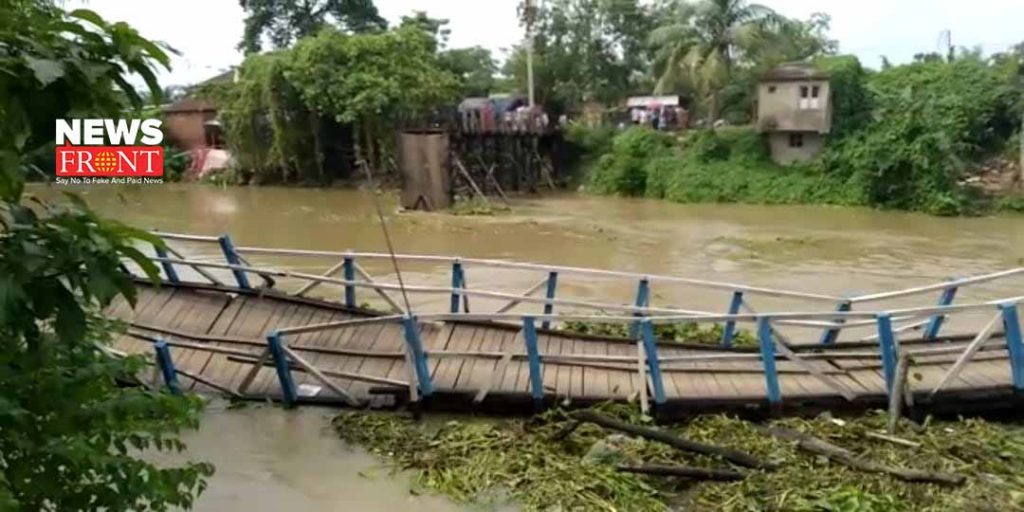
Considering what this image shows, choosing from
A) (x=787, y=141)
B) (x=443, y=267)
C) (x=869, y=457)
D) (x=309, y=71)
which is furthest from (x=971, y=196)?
(x=869, y=457)

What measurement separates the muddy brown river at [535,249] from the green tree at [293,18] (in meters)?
15.4

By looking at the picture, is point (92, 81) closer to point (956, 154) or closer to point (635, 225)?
point (635, 225)

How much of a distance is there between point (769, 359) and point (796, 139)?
81.4ft

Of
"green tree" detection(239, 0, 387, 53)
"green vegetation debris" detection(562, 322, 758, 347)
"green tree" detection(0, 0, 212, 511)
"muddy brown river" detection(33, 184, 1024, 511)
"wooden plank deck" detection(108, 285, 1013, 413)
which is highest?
"green tree" detection(239, 0, 387, 53)

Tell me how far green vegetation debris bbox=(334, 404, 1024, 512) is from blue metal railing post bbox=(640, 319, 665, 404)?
215mm

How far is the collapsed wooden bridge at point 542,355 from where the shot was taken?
6.37 metres

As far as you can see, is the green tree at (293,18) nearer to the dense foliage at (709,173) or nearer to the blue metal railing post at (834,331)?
the dense foliage at (709,173)

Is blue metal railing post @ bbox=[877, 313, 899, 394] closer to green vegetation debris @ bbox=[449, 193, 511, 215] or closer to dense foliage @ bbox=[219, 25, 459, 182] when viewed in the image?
green vegetation debris @ bbox=[449, 193, 511, 215]

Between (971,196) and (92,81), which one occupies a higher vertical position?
(92,81)

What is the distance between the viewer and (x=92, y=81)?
1.99 metres

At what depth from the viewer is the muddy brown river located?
636 cm

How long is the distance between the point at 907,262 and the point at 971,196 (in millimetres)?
9993

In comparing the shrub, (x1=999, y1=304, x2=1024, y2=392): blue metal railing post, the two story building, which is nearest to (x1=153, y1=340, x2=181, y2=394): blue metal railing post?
(x1=999, y1=304, x2=1024, y2=392): blue metal railing post

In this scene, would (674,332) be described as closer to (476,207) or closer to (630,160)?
(476,207)
